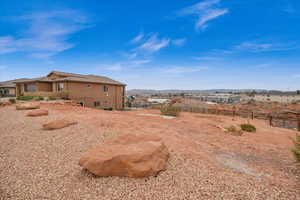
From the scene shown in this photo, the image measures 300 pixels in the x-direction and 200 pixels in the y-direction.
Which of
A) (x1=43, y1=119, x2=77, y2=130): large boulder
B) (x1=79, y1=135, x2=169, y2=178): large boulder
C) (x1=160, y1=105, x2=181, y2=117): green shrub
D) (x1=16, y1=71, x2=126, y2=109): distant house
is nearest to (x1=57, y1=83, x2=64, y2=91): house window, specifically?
(x1=16, y1=71, x2=126, y2=109): distant house

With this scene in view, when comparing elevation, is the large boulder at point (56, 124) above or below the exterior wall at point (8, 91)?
below

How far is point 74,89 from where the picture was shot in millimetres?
19297

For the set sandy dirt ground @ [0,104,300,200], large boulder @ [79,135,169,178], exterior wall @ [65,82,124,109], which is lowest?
sandy dirt ground @ [0,104,300,200]

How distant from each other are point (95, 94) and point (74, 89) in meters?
3.03

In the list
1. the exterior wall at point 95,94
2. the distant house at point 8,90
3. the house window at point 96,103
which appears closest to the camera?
the exterior wall at point 95,94

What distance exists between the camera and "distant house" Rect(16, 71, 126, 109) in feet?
62.4

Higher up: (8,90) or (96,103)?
(8,90)

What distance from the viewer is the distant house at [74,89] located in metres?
19.0

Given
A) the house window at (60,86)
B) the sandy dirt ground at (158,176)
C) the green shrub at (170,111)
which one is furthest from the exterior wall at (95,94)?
the sandy dirt ground at (158,176)

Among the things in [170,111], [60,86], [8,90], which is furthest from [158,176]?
[8,90]

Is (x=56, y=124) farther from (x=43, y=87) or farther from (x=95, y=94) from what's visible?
(x=43, y=87)

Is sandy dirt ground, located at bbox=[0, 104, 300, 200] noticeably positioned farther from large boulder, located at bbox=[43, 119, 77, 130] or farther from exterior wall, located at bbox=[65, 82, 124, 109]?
exterior wall, located at bbox=[65, 82, 124, 109]

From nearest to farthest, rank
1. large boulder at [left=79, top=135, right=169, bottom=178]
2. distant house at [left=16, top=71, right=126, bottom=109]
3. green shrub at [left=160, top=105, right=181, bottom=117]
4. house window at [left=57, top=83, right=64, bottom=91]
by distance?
large boulder at [left=79, top=135, right=169, bottom=178] < green shrub at [left=160, top=105, right=181, bottom=117] < distant house at [left=16, top=71, right=126, bottom=109] < house window at [left=57, top=83, right=64, bottom=91]

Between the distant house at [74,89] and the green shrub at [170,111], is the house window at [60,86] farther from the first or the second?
the green shrub at [170,111]
